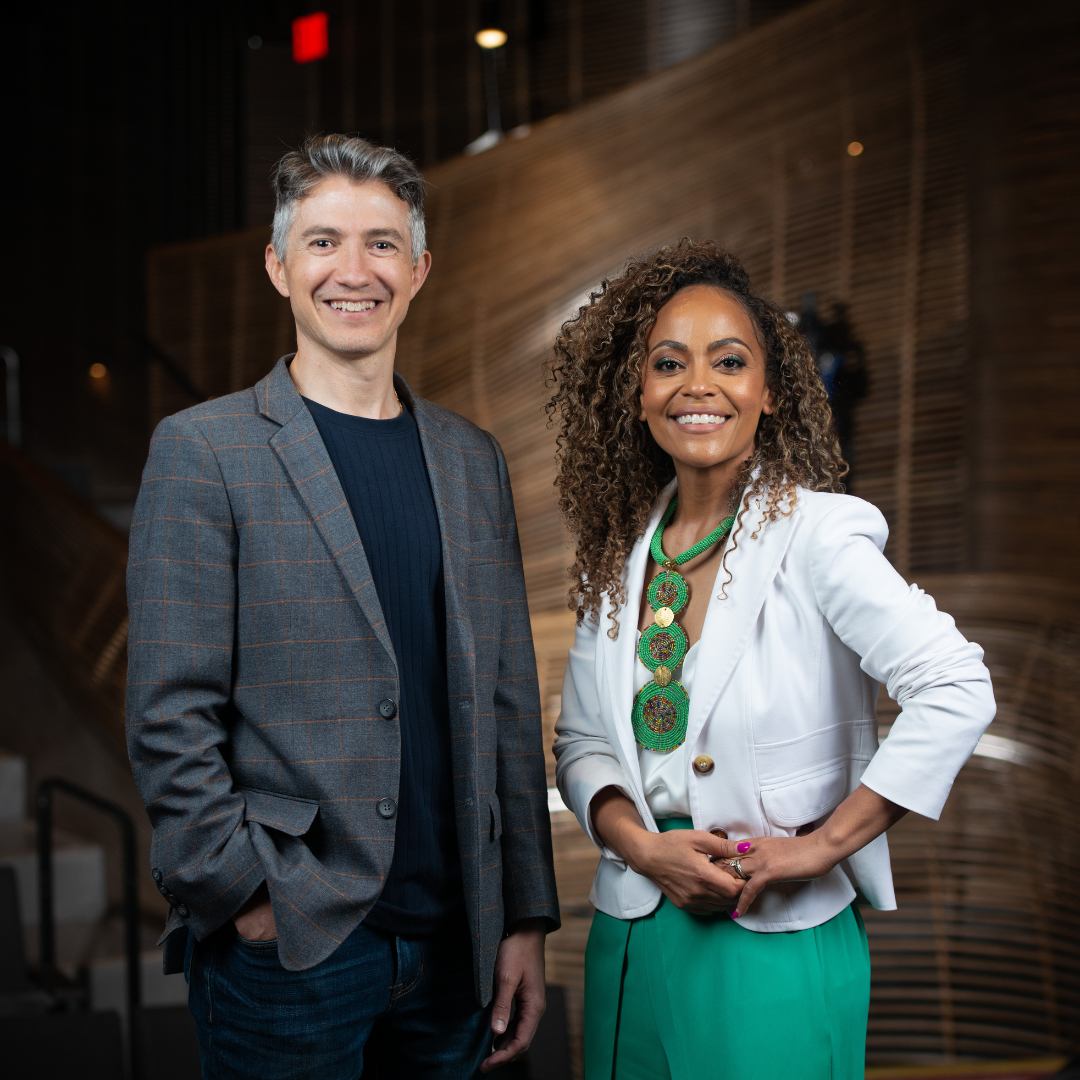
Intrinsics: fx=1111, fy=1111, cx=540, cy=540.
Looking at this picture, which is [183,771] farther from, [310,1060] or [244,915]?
[310,1060]

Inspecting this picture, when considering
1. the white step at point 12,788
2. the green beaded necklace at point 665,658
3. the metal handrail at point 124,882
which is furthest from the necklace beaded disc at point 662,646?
the white step at point 12,788

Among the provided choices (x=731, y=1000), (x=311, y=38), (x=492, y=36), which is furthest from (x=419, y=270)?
(x=311, y=38)

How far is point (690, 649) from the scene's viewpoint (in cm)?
157

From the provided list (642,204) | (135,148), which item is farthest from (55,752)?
(135,148)

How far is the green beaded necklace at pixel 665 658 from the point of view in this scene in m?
1.55

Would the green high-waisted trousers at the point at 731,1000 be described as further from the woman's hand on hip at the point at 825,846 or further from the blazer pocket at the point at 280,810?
the blazer pocket at the point at 280,810

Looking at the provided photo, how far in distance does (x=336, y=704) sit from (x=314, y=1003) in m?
0.39

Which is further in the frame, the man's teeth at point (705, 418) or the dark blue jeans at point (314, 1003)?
the man's teeth at point (705, 418)

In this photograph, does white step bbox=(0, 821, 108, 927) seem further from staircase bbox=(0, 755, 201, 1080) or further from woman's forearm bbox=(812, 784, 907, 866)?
woman's forearm bbox=(812, 784, 907, 866)

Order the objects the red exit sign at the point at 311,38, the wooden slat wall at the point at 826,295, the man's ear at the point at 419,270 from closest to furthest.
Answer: the man's ear at the point at 419,270 → the wooden slat wall at the point at 826,295 → the red exit sign at the point at 311,38

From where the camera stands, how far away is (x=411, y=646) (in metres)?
1.61

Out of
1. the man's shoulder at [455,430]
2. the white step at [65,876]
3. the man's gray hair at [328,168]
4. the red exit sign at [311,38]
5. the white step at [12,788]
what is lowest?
the white step at [65,876]

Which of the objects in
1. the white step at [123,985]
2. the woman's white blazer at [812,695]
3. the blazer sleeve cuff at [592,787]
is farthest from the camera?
the white step at [123,985]

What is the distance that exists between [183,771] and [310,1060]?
0.42 m
